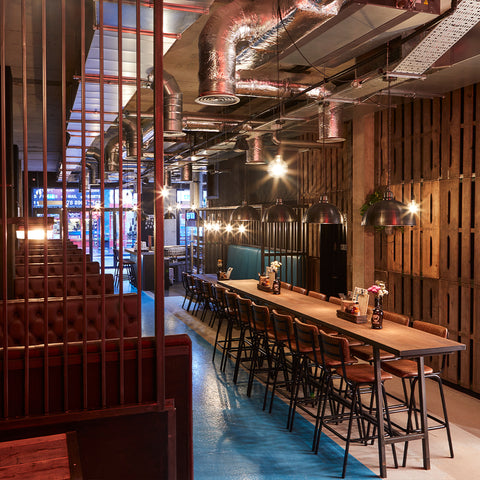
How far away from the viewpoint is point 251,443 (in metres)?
4.16

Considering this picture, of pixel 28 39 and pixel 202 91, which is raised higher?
pixel 28 39

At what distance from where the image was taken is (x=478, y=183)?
17.1 feet

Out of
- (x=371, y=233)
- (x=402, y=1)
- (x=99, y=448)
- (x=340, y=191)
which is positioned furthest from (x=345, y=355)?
(x=340, y=191)

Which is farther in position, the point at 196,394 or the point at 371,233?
the point at 371,233

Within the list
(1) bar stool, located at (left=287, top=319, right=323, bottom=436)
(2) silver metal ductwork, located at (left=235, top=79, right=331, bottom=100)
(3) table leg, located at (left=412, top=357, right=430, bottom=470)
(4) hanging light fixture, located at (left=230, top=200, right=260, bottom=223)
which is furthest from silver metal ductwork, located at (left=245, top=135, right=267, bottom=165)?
(3) table leg, located at (left=412, top=357, right=430, bottom=470)

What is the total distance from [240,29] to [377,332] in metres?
2.58

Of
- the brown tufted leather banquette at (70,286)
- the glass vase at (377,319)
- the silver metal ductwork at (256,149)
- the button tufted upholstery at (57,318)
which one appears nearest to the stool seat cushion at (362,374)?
the glass vase at (377,319)

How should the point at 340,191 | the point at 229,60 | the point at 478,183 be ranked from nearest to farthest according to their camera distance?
the point at 229,60
the point at 478,183
the point at 340,191

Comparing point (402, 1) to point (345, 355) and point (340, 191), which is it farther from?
point (340, 191)

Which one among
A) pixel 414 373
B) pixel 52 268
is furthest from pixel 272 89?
pixel 52 268

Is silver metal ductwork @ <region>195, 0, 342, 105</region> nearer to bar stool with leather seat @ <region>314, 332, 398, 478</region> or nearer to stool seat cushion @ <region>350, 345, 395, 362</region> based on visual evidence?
bar stool with leather seat @ <region>314, 332, 398, 478</region>

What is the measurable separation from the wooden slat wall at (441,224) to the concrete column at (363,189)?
0.30m

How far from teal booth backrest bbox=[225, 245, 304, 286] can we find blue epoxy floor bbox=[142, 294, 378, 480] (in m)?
3.57

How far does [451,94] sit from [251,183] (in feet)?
20.1
